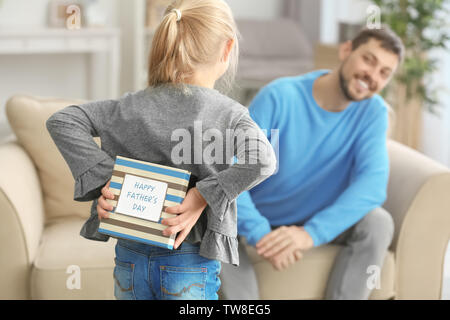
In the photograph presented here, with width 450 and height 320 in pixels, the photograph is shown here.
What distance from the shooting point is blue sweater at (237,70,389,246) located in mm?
1623

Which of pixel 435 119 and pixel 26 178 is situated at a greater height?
pixel 26 178

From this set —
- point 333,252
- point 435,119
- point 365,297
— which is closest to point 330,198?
point 333,252

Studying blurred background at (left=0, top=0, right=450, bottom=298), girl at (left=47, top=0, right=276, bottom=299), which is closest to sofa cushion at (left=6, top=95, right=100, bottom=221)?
girl at (left=47, top=0, right=276, bottom=299)

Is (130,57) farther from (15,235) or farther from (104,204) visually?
(104,204)

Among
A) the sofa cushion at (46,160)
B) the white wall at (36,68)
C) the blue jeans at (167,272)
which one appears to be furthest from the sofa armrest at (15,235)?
the white wall at (36,68)

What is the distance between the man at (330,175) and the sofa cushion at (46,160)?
1.81 ft

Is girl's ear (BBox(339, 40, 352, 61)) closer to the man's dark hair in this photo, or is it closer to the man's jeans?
the man's dark hair

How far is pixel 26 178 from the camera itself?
1.77 metres

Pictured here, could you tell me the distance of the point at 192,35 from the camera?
888 mm

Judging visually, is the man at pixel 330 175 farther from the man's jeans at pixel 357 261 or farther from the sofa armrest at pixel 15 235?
the sofa armrest at pixel 15 235

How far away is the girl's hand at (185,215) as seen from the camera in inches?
33.9

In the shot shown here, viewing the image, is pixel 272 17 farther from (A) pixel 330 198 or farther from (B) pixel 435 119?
Answer: (A) pixel 330 198

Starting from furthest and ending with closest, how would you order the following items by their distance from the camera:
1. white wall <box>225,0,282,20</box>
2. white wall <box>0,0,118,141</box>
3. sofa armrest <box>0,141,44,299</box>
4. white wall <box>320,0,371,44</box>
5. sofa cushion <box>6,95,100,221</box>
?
white wall <box>225,0,282,20</box>
white wall <box>320,0,371,44</box>
white wall <box>0,0,118,141</box>
sofa cushion <box>6,95,100,221</box>
sofa armrest <box>0,141,44,299</box>

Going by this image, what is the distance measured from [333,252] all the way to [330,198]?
14cm
